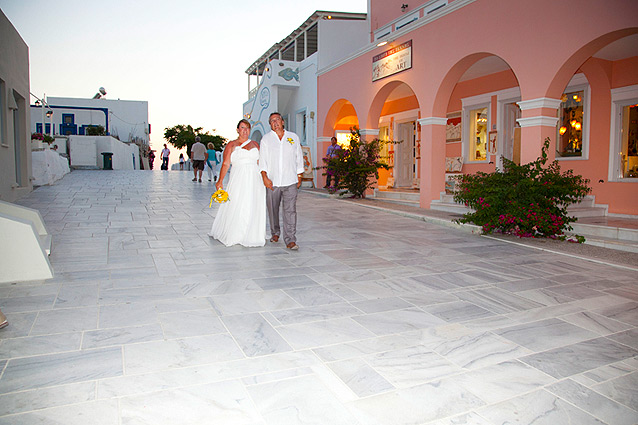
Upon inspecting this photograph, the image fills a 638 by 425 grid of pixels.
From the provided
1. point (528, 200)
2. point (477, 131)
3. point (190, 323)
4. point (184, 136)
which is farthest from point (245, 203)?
point (184, 136)

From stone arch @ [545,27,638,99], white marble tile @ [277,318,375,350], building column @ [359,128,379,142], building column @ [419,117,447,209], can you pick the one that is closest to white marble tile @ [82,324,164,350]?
white marble tile @ [277,318,375,350]

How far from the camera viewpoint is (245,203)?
20.3ft

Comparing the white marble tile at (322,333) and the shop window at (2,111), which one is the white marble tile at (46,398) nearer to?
the white marble tile at (322,333)

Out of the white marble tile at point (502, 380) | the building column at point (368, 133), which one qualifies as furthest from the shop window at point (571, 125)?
the white marble tile at point (502, 380)

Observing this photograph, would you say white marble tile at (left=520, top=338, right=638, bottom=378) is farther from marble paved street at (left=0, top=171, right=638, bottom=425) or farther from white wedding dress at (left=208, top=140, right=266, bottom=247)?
white wedding dress at (left=208, top=140, right=266, bottom=247)

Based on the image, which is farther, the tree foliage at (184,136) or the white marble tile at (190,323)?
the tree foliage at (184,136)

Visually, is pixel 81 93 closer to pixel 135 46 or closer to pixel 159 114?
pixel 159 114

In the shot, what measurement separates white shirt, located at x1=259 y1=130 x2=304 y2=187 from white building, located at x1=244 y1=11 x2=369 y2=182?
10923 millimetres

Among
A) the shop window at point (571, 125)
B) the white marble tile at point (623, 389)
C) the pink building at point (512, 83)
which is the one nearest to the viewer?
the white marble tile at point (623, 389)

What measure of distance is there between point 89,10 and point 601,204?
1846 cm

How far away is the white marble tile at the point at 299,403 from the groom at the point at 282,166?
359 centimetres

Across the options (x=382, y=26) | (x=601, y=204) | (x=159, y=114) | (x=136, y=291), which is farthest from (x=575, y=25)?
(x=159, y=114)

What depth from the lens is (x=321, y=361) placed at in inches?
106

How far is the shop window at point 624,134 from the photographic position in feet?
29.6
